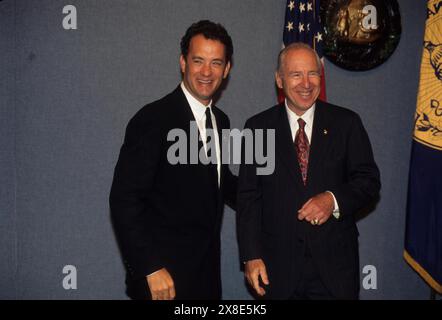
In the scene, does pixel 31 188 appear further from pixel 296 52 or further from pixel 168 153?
pixel 296 52

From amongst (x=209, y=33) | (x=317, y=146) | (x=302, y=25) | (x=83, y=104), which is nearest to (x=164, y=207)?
(x=317, y=146)

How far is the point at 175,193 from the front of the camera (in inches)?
79.1

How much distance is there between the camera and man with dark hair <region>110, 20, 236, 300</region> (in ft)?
6.13

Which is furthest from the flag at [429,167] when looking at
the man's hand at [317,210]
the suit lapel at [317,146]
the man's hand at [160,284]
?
the man's hand at [160,284]

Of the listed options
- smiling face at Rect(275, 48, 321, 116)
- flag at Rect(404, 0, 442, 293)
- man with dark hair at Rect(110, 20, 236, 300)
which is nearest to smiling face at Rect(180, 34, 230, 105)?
man with dark hair at Rect(110, 20, 236, 300)

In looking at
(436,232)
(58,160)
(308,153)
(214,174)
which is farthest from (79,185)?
(436,232)

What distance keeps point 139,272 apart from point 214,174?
0.63 meters

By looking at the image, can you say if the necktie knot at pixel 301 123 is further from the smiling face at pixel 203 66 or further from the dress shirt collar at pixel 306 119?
the smiling face at pixel 203 66

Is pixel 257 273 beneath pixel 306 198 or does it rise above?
beneath

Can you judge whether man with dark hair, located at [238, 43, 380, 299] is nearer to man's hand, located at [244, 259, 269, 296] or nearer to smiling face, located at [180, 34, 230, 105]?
man's hand, located at [244, 259, 269, 296]

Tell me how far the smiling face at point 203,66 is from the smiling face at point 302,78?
377 mm

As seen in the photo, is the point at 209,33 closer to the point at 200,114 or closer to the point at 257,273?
the point at 200,114

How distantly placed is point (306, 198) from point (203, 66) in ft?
2.88

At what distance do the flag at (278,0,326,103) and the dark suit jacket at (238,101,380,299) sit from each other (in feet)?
3.63
